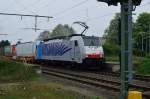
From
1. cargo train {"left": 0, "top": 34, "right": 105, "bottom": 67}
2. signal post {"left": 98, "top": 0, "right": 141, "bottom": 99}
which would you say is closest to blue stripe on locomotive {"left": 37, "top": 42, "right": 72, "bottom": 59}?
cargo train {"left": 0, "top": 34, "right": 105, "bottom": 67}

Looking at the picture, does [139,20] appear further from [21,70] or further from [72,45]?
[21,70]

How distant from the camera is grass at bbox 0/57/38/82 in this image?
22672 mm

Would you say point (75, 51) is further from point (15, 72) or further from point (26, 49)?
point (26, 49)

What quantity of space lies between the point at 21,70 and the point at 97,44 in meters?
11.9

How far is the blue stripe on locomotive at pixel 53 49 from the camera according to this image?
3791cm

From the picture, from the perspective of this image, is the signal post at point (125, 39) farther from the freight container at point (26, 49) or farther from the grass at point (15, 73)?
the freight container at point (26, 49)

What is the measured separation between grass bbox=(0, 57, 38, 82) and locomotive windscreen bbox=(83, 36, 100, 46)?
346 inches

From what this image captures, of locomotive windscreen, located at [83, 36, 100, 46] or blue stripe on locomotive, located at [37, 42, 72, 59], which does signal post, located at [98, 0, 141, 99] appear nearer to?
locomotive windscreen, located at [83, 36, 100, 46]

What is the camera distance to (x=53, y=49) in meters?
42.1

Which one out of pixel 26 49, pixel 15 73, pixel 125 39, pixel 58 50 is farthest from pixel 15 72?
pixel 26 49

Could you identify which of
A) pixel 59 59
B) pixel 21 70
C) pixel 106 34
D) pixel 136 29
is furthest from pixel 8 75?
pixel 106 34

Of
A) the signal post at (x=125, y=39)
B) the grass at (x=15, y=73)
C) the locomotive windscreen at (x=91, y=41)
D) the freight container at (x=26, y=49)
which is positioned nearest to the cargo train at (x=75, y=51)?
the locomotive windscreen at (x=91, y=41)

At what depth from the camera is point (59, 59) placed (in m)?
39.9

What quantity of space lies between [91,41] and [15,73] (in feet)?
37.9
